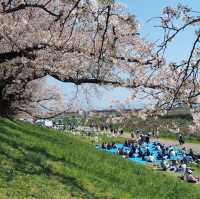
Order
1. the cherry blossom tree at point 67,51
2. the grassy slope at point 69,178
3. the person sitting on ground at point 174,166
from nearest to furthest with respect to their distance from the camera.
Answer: the grassy slope at point 69,178 < the cherry blossom tree at point 67,51 < the person sitting on ground at point 174,166

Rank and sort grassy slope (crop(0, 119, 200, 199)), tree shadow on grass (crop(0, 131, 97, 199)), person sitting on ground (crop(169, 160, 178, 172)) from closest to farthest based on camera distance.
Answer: grassy slope (crop(0, 119, 200, 199))
tree shadow on grass (crop(0, 131, 97, 199))
person sitting on ground (crop(169, 160, 178, 172))

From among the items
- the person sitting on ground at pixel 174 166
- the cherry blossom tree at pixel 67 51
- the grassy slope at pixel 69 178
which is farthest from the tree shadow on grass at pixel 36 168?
the person sitting on ground at pixel 174 166

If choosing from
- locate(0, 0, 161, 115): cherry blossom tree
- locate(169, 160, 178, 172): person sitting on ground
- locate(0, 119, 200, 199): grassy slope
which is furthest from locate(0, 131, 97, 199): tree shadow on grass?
locate(169, 160, 178, 172): person sitting on ground

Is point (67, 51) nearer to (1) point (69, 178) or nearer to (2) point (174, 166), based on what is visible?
(1) point (69, 178)

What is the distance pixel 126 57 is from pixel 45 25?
3265 mm

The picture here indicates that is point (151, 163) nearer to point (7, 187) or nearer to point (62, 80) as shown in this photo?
point (62, 80)

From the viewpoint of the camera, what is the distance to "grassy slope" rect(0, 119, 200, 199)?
12.1 m

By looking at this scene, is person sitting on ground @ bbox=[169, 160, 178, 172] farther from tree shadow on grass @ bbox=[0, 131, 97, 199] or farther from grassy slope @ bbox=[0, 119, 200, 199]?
tree shadow on grass @ bbox=[0, 131, 97, 199]

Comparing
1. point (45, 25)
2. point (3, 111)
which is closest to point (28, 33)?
point (45, 25)

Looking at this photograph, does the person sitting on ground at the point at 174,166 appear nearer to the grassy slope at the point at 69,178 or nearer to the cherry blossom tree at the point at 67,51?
the grassy slope at the point at 69,178

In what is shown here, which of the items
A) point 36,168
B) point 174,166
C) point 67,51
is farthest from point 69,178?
point 174,166

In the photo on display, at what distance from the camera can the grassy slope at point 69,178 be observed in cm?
1205

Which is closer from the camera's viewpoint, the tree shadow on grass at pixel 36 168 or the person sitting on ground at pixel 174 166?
the tree shadow on grass at pixel 36 168

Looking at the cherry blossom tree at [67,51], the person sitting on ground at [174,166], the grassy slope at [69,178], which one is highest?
the cherry blossom tree at [67,51]
